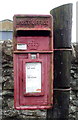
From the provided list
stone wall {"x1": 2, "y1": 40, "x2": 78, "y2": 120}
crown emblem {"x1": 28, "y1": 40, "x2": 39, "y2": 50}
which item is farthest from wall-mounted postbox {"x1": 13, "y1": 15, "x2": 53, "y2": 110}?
stone wall {"x1": 2, "y1": 40, "x2": 78, "y2": 120}

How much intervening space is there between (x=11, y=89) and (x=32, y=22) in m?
1.34

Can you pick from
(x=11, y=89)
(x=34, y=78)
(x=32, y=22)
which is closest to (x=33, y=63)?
(x=34, y=78)

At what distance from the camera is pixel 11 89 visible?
3.32 metres

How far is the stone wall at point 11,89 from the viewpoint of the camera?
10.8 ft

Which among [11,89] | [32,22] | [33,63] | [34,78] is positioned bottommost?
[11,89]

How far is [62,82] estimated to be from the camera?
204cm

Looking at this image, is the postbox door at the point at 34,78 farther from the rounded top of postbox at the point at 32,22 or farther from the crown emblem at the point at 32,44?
the rounded top of postbox at the point at 32,22

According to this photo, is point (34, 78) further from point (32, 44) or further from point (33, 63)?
point (32, 44)

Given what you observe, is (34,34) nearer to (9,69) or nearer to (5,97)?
(9,69)

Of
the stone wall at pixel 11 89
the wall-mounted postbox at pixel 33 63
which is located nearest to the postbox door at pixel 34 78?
the wall-mounted postbox at pixel 33 63

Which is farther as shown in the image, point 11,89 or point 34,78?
point 11,89

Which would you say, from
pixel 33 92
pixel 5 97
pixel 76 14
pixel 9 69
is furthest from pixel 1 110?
pixel 76 14

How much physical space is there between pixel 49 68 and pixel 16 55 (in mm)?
357

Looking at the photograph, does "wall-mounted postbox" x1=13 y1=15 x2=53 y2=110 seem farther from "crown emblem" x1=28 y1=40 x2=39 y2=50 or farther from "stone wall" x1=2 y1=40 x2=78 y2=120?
"stone wall" x1=2 y1=40 x2=78 y2=120
